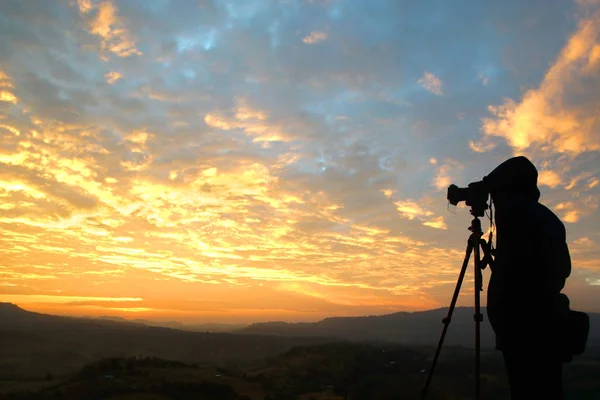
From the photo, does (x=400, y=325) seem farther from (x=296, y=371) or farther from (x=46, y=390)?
(x=46, y=390)

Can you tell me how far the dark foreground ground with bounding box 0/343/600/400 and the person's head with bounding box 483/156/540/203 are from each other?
15.8 metres

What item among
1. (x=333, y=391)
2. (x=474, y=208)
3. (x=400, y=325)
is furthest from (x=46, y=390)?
(x=400, y=325)

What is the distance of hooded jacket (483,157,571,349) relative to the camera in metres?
3.58

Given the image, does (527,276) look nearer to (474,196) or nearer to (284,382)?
(474,196)

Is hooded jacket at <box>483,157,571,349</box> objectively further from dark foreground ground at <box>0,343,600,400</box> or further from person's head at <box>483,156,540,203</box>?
dark foreground ground at <box>0,343,600,400</box>

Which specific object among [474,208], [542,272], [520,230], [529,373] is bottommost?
[529,373]

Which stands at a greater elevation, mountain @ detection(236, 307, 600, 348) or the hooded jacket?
the hooded jacket

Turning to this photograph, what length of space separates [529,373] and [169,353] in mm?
67802

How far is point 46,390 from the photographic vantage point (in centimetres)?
1742

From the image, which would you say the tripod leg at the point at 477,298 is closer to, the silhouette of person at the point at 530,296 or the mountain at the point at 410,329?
the silhouette of person at the point at 530,296

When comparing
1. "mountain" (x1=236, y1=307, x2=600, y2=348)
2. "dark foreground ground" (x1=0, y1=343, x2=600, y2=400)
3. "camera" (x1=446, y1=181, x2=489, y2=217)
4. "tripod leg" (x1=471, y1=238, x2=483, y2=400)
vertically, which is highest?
"camera" (x1=446, y1=181, x2=489, y2=217)

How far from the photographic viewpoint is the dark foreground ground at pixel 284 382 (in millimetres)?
17031

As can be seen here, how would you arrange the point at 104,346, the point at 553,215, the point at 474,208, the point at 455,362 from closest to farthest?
the point at 553,215 < the point at 474,208 < the point at 455,362 < the point at 104,346

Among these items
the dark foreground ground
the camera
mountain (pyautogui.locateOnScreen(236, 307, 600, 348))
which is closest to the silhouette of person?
the camera
